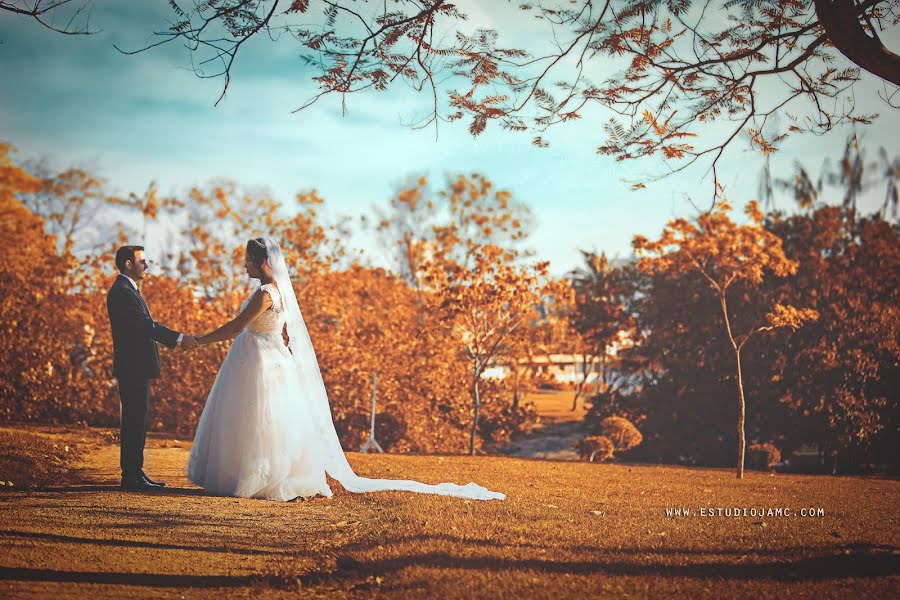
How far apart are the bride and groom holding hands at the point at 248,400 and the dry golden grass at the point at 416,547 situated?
0.31 m

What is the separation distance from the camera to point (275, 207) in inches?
922

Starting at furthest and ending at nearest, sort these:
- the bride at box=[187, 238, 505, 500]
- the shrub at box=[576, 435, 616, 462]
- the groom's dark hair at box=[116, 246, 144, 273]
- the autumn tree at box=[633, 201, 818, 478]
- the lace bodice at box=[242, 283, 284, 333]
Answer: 1. the shrub at box=[576, 435, 616, 462]
2. the autumn tree at box=[633, 201, 818, 478]
3. the lace bodice at box=[242, 283, 284, 333]
4. the groom's dark hair at box=[116, 246, 144, 273]
5. the bride at box=[187, 238, 505, 500]

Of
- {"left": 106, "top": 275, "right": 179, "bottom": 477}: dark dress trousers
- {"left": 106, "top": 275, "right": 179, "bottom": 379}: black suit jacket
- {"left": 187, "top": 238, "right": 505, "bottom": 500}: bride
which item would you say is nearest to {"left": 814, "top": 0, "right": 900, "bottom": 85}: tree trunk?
{"left": 187, "top": 238, "right": 505, "bottom": 500}: bride

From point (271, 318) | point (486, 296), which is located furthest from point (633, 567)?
point (486, 296)

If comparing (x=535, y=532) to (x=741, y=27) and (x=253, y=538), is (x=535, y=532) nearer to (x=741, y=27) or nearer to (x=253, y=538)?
(x=253, y=538)

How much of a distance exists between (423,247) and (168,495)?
23.8 meters

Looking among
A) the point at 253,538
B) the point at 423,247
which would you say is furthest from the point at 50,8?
the point at 423,247

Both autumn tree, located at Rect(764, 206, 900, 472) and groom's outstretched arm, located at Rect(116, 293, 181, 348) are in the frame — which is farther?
autumn tree, located at Rect(764, 206, 900, 472)

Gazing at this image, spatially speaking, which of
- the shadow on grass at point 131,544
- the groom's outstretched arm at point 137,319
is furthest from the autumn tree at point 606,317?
the shadow on grass at point 131,544

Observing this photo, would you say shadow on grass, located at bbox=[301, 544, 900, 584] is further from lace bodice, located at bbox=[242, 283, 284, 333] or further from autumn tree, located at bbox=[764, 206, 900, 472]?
autumn tree, located at bbox=[764, 206, 900, 472]

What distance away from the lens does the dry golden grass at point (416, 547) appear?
463 centimetres

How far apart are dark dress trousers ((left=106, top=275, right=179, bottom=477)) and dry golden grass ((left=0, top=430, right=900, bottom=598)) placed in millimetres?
485

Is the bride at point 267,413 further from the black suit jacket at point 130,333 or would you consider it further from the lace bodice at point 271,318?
the black suit jacket at point 130,333

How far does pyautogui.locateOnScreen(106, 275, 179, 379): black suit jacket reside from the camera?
7672mm
